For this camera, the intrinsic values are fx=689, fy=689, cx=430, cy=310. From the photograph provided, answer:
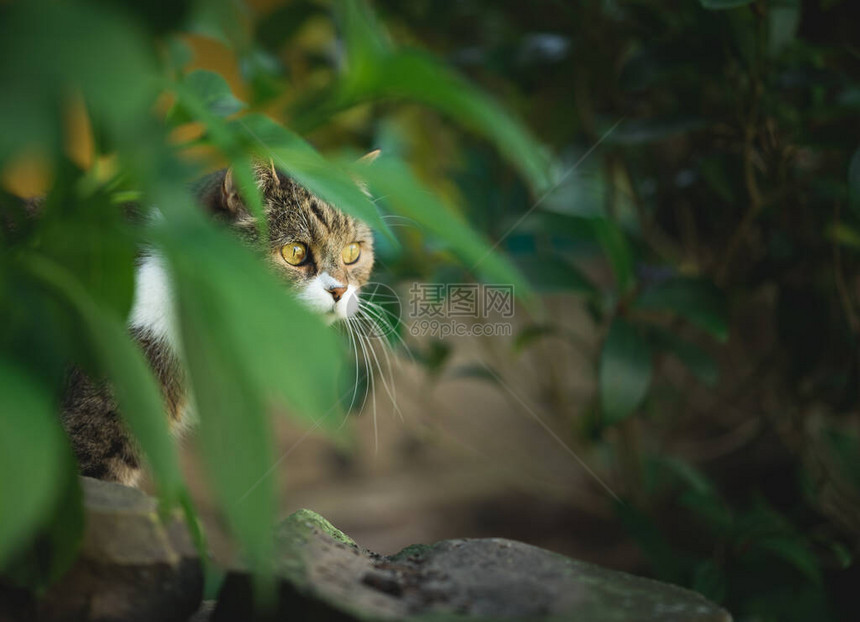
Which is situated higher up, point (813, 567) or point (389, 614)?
point (389, 614)

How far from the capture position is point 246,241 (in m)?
0.88

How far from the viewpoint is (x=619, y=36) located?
130 centimetres

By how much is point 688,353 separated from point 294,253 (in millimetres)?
635

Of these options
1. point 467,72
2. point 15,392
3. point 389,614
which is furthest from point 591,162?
point 15,392

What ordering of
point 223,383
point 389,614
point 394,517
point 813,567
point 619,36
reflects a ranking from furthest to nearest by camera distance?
point 394,517
point 619,36
point 813,567
point 389,614
point 223,383

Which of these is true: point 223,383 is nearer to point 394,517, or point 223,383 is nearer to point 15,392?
point 15,392

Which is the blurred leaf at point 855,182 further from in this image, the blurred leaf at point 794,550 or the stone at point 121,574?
the stone at point 121,574

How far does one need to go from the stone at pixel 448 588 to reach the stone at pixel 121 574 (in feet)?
0.14

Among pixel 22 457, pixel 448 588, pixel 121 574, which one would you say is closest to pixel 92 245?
pixel 22 457

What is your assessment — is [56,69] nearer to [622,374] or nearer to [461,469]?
[622,374]

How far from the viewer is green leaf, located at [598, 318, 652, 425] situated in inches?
39.4

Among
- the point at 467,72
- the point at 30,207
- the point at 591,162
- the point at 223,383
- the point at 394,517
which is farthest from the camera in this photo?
the point at 394,517

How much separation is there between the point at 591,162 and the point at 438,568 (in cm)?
101

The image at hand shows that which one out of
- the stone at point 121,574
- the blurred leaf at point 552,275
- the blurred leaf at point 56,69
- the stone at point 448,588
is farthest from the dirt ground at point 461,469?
the blurred leaf at point 56,69
